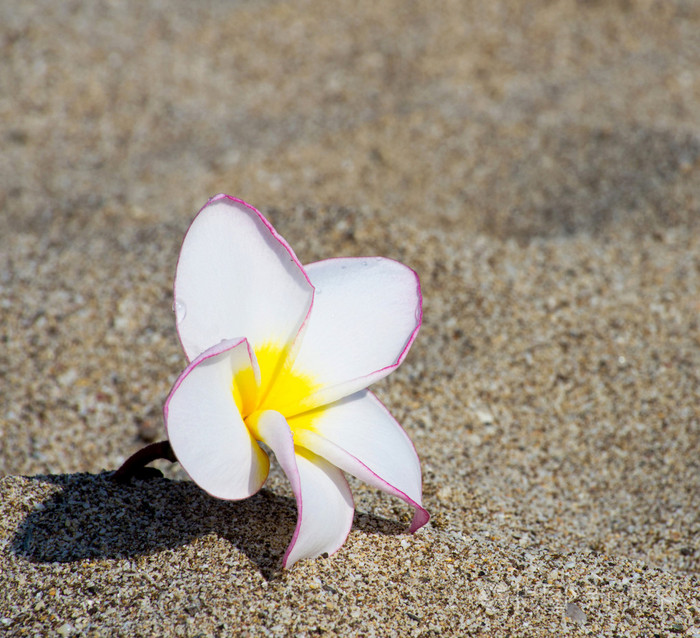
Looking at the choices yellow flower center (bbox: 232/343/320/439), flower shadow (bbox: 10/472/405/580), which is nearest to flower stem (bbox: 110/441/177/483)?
flower shadow (bbox: 10/472/405/580)

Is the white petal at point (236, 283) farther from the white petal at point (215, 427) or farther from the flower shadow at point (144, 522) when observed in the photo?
the flower shadow at point (144, 522)

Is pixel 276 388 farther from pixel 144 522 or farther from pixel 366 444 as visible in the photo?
pixel 144 522

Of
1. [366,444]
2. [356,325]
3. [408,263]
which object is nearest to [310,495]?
[366,444]

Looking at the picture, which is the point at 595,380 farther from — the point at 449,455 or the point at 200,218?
the point at 200,218

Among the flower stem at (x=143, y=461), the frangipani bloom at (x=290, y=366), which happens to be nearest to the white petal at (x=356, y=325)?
the frangipani bloom at (x=290, y=366)

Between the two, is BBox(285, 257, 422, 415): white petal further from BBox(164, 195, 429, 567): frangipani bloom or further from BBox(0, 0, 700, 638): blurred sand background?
BBox(0, 0, 700, 638): blurred sand background

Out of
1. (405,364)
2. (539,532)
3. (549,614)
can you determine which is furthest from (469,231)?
(549,614)
